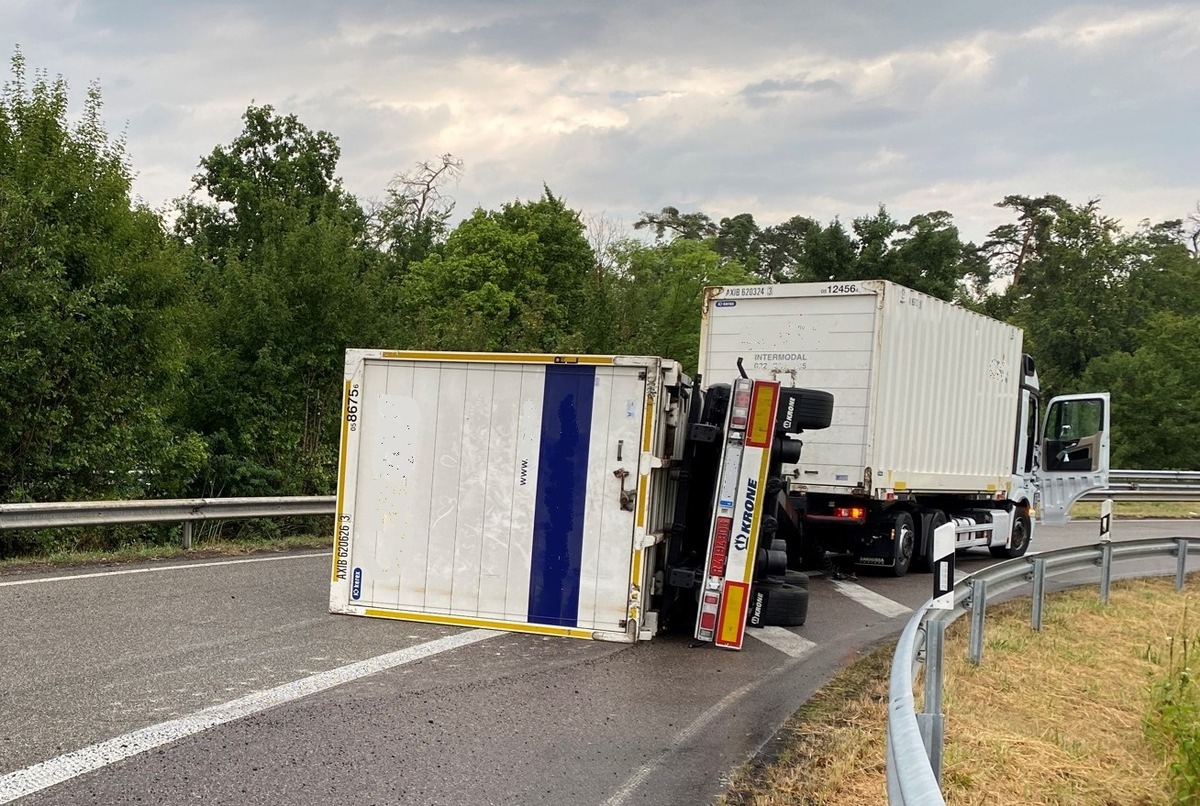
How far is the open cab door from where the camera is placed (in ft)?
51.1

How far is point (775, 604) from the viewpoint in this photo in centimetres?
809

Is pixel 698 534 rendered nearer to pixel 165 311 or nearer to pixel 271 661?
pixel 271 661

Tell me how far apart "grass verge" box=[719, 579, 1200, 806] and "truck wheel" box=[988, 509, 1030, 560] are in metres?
6.35

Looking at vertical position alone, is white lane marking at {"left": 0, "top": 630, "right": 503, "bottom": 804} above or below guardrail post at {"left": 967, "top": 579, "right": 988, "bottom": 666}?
below

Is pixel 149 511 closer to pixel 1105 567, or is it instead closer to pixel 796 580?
pixel 796 580

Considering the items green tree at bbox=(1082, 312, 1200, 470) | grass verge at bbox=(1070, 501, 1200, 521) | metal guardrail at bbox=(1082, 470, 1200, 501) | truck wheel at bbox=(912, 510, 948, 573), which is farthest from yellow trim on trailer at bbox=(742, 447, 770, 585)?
green tree at bbox=(1082, 312, 1200, 470)

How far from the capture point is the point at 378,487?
818 centimetres

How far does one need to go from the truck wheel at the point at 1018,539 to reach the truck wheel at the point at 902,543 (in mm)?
3053

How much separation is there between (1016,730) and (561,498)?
354 centimetres

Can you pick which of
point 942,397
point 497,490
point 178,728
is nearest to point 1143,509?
point 942,397

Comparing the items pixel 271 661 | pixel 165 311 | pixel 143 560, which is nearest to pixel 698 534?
pixel 271 661

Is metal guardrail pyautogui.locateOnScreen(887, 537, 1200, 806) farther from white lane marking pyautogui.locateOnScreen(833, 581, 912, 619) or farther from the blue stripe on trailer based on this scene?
the blue stripe on trailer

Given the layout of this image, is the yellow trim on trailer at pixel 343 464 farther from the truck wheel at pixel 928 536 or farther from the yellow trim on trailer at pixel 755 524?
the truck wheel at pixel 928 536

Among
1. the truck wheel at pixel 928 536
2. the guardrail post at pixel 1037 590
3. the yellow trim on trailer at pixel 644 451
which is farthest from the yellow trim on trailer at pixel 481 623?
the truck wheel at pixel 928 536
